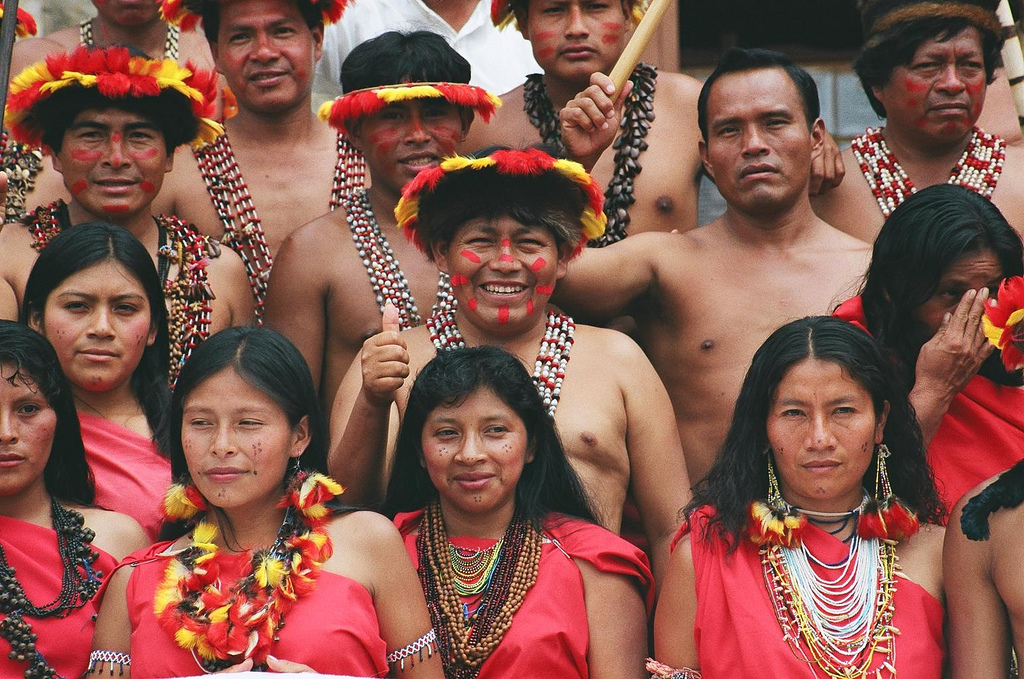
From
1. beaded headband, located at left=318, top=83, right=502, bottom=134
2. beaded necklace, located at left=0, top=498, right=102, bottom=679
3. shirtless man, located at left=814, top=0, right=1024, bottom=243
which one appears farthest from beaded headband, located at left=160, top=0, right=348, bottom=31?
beaded necklace, located at left=0, top=498, right=102, bottom=679

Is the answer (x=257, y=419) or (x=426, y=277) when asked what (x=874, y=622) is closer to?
(x=257, y=419)

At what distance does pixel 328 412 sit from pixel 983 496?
7.42 feet

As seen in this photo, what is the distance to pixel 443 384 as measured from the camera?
4.14m

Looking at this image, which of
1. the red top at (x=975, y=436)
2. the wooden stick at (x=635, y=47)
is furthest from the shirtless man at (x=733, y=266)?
the red top at (x=975, y=436)

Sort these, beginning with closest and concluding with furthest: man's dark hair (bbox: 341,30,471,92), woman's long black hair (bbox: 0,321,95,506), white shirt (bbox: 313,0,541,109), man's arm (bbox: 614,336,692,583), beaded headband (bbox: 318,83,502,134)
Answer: woman's long black hair (bbox: 0,321,95,506) → man's arm (bbox: 614,336,692,583) → beaded headband (bbox: 318,83,502,134) → man's dark hair (bbox: 341,30,471,92) → white shirt (bbox: 313,0,541,109)

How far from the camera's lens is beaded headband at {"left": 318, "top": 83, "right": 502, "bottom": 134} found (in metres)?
5.08

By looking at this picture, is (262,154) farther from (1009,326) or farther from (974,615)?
(974,615)

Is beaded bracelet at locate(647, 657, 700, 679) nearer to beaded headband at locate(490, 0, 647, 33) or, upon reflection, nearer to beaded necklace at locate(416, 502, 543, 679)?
beaded necklace at locate(416, 502, 543, 679)

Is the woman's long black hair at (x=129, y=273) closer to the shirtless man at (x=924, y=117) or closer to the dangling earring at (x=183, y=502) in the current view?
the dangling earring at (x=183, y=502)

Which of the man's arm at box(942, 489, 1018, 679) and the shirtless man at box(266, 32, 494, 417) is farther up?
the shirtless man at box(266, 32, 494, 417)

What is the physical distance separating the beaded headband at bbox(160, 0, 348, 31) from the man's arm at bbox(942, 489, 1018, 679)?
9.86ft

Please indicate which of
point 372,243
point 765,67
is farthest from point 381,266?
point 765,67

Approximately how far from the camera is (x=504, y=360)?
166 inches

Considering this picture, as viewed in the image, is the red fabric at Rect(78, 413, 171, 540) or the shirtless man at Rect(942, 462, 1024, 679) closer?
the shirtless man at Rect(942, 462, 1024, 679)
